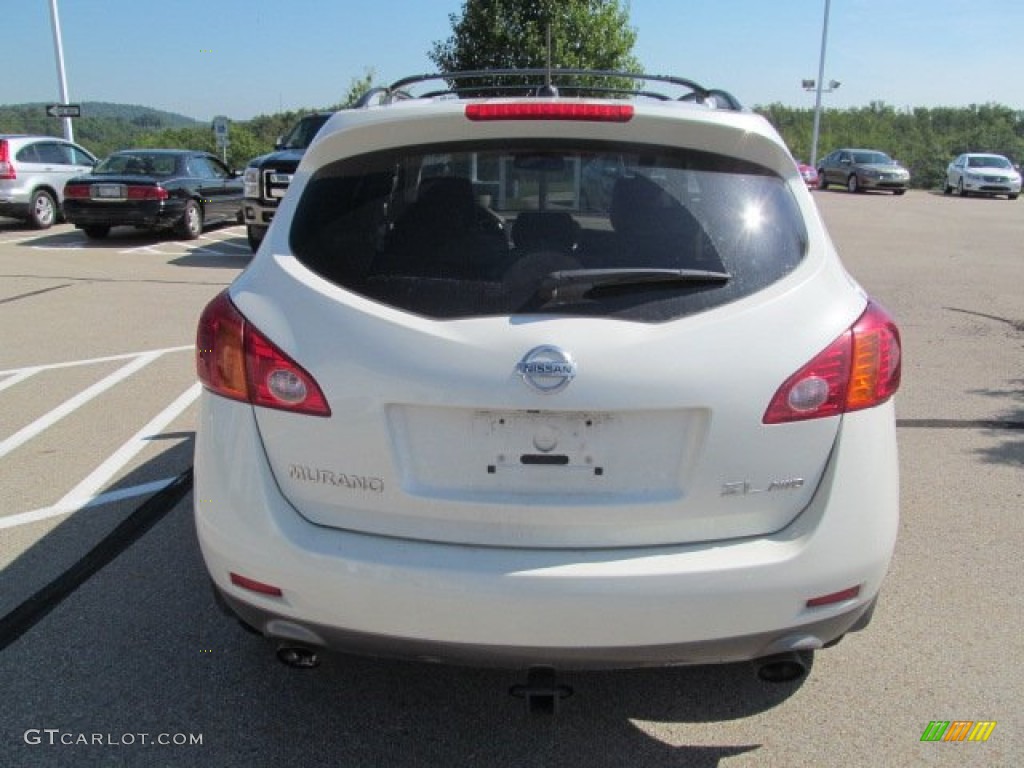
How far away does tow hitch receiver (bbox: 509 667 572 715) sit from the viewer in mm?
2170

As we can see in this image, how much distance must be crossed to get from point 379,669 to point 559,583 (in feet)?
3.65

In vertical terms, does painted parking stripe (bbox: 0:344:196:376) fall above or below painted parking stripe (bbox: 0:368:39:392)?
below

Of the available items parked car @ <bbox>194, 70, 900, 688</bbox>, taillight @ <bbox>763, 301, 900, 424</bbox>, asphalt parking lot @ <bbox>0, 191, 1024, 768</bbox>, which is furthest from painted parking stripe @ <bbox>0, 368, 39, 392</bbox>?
taillight @ <bbox>763, 301, 900, 424</bbox>

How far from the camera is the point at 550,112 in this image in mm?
2271

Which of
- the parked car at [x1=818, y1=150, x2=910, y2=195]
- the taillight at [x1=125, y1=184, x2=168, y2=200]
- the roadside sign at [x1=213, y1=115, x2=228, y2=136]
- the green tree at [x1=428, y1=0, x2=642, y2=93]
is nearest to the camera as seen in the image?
the taillight at [x1=125, y1=184, x2=168, y2=200]

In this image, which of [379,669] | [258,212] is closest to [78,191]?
[258,212]

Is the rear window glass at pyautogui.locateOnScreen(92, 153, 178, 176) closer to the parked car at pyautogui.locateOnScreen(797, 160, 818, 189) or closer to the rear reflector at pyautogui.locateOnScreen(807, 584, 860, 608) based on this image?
the parked car at pyautogui.locateOnScreen(797, 160, 818, 189)

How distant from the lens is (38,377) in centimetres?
637

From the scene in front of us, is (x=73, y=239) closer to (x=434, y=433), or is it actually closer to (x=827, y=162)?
(x=434, y=433)

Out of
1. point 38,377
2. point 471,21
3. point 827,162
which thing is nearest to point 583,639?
point 38,377

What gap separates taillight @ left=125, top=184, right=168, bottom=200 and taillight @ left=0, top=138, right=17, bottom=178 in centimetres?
333

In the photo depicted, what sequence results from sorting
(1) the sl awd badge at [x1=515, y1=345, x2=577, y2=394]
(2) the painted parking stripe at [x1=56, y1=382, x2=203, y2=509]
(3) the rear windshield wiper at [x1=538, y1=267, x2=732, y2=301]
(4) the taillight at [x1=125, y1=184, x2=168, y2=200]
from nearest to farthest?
(1) the sl awd badge at [x1=515, y1=345, x2=577, y2=394]
(3) the rear windshield wiper at [x1=538, y1=267, x2=732, y2=301]
(2) the painted parking stripe at [x1=56, y1=382, x2=203, y2=509]
(4) the taillight at [x1=125, y1=184, x2=168, y2=200]

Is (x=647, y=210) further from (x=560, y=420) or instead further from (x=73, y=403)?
(x=73, y=403)

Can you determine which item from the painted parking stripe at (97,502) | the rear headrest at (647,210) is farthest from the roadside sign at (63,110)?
the rear headrest at (647,210)
